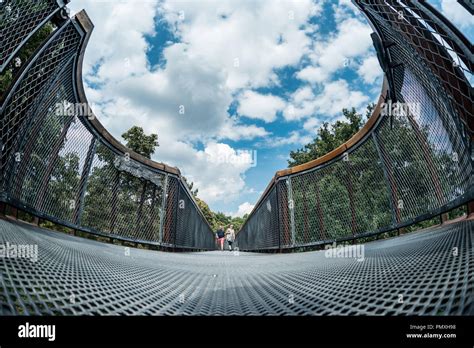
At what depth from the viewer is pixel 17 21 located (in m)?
1.93

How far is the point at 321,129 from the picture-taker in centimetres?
2158

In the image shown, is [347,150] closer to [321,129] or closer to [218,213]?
[321,129]

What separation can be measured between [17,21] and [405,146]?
12.3ft

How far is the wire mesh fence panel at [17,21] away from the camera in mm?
1837

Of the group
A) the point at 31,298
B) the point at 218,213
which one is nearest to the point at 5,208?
the point at 31,298

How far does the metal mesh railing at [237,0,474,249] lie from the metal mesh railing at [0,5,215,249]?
9.56 ft

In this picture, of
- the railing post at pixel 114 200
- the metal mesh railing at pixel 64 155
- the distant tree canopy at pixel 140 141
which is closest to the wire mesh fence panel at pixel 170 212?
the metal mesh railing at pixel 64 155

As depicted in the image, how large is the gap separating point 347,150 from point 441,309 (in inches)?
137

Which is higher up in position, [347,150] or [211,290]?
[347,150]

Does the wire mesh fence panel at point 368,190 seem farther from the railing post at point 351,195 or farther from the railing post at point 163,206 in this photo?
the railing post at point 163,206

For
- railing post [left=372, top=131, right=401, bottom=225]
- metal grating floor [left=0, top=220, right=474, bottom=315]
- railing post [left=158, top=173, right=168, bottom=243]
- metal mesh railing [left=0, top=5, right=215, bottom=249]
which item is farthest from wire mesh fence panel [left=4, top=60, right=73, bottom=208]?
railing post [left=372, top=131, right=401, bottom=225]

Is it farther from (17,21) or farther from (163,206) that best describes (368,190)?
(17,21)

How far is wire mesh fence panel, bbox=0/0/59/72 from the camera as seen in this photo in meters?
1.84

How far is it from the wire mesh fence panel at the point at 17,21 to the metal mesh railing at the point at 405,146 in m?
2.80
